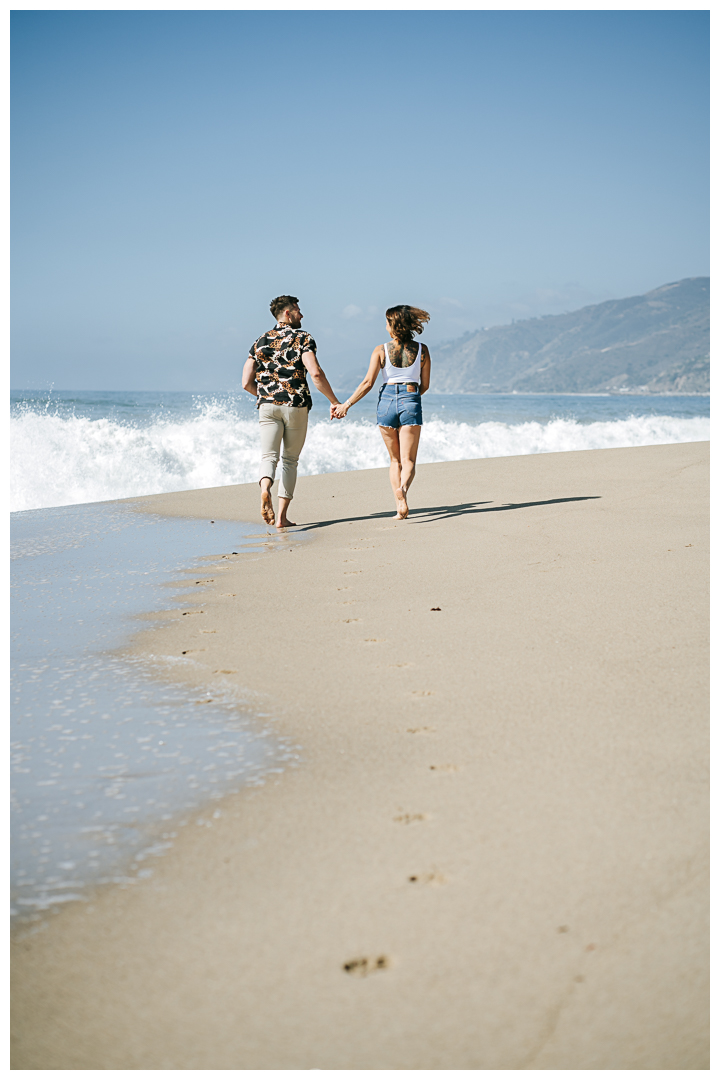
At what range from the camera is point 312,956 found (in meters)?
1.65

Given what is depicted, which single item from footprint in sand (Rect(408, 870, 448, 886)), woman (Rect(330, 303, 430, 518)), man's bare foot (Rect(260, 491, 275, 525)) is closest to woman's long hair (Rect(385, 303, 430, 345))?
woman (Rect(330, 303, 430, 518))

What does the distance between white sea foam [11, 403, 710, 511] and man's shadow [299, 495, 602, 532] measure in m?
5.30

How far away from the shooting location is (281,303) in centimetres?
734

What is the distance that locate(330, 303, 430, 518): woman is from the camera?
7.46 m

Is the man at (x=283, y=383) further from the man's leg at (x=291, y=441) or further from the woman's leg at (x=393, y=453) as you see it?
the woman's leg at (x=393, y=453)

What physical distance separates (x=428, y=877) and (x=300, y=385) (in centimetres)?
597

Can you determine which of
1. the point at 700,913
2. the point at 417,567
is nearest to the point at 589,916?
the point at 700,913

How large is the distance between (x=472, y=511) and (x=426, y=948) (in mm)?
6437

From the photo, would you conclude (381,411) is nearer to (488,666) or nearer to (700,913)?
(488,666)

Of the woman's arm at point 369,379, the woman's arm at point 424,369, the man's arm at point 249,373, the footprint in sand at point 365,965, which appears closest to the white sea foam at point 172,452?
the man's arm at point 249,373

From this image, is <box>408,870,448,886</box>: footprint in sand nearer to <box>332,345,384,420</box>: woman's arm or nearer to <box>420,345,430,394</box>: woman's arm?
<box>332,345,384,420</box>: woman's arm

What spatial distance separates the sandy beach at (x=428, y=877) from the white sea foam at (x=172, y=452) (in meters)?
9.11

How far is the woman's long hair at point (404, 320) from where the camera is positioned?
743 centimetres

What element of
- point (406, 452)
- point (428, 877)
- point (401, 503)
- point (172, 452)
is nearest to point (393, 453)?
point (406, 452)
